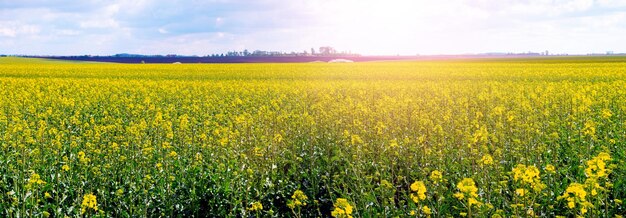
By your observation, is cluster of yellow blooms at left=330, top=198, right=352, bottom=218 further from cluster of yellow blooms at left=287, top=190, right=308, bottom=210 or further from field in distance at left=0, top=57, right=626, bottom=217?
cluster of yellow blooms at left=287, top=190, right=308, bottom=210

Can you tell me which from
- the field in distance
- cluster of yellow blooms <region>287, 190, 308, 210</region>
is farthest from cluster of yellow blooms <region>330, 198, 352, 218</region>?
cluster of yellow blooms <region>287, 190, 308, 210</region>

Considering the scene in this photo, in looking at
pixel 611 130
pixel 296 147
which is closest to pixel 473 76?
pixel 611 130

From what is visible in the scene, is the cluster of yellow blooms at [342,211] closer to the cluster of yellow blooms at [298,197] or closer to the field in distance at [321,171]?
the field in distance at [321,171]

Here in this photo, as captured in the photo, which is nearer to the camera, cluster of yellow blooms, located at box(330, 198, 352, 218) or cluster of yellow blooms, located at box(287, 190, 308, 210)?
cluster of yellow blooms, located at box(330, 198, 352, 218)

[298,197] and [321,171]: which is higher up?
[298,197]

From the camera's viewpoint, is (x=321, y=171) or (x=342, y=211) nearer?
(x=342, y=211)

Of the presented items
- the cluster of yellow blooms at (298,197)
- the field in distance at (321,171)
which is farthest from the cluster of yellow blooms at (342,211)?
the cluster of yellow blooms at (298,197)

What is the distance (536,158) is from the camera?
8.02 meters

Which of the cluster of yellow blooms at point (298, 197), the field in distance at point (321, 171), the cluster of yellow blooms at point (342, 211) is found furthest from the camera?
the field in distance at point (321, 171)

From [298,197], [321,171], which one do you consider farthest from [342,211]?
[321,171]

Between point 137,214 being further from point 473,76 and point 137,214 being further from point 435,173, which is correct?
point 473,76

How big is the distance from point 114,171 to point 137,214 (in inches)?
62.5

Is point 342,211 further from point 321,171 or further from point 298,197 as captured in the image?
point 321,171

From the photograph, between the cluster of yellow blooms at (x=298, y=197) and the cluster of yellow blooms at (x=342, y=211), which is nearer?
the cluster of yellow blooms at (x=342, y=211)
